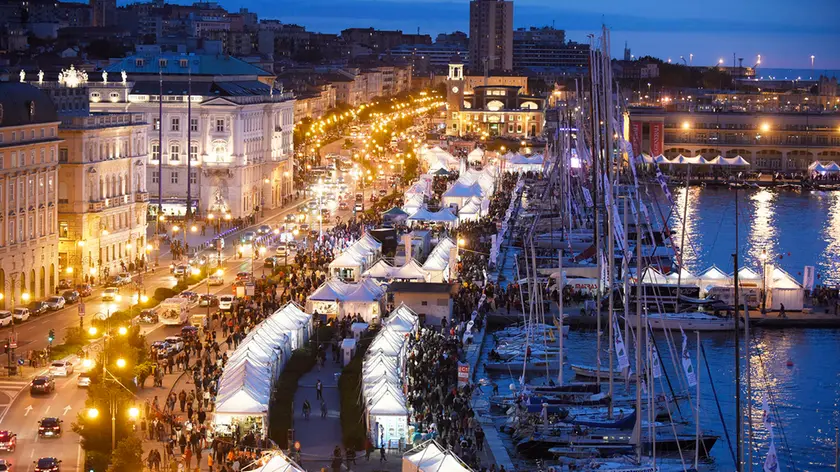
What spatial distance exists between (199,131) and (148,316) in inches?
1173

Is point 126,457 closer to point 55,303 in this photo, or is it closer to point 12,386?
point 12,386

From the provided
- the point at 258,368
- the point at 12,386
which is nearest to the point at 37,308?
the point at 12,386

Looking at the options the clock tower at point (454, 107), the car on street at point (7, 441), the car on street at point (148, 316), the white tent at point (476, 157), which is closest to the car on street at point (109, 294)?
the car on street at point (148, 316)

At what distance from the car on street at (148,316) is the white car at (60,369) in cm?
677

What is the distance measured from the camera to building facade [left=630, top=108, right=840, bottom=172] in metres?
122

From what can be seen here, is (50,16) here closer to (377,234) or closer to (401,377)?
(377,234)

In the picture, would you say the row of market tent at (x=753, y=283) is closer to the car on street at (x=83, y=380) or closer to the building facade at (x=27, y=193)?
the building facade at (x=27, y=193)

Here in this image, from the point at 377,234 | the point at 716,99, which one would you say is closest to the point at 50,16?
the point at 716,99

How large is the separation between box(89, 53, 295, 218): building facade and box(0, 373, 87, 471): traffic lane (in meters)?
32.8

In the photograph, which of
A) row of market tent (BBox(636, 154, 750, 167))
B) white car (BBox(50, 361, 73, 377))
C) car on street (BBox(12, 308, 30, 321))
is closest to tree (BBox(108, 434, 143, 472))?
white car (BBox(50, 361, 73, 377))

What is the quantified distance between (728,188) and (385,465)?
8053cm

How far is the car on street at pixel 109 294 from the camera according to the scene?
45.1 m

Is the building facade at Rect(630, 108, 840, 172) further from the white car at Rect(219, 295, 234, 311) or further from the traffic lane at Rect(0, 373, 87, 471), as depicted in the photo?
the traffic lane at Rect(0, 373, 87, 471)

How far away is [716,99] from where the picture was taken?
16775cm
